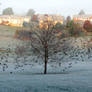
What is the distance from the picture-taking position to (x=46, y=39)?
23.4 m

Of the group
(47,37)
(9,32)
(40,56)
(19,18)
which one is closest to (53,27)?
(47,37)

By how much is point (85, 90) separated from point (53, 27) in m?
10.9

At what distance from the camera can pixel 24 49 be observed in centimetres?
2458

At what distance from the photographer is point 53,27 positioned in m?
23.5

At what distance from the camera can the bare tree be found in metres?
23.4

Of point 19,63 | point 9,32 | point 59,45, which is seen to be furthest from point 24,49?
point 9,32

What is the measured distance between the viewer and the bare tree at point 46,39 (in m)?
23.4

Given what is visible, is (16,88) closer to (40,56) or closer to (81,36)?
(40,56)

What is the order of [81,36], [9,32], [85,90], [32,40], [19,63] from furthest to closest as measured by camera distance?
[9,32] < [81,36] < [19,63] < [32,40] < [85,90]

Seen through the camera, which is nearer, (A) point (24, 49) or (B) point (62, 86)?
(B) point (62, 86)

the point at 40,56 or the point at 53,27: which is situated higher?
the point at 53,27

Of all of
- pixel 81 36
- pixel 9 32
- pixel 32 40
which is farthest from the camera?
pixel 9 32

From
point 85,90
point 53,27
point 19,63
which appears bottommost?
point 19,63

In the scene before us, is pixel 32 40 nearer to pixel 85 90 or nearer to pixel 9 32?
pixel 85 90
